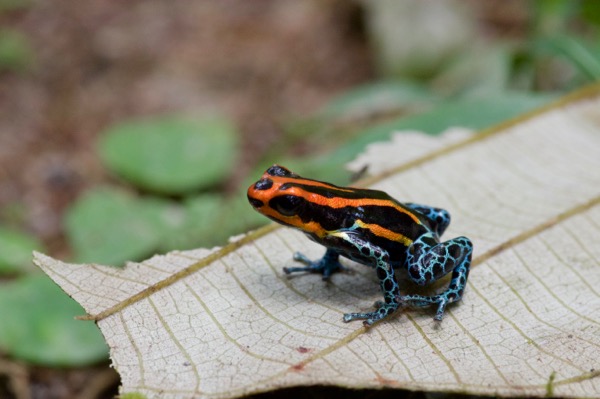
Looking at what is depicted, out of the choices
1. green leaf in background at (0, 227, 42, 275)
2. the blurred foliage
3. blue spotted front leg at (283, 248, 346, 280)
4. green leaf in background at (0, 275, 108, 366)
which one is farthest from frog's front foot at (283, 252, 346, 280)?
the blurred foliage

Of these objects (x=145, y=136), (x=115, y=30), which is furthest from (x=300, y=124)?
(x=115, y=30)

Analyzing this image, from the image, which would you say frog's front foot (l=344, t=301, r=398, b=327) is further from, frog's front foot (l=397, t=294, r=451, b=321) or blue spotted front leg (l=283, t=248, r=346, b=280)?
blue spotted front leg (l=283, t=248, r=346, b=280)

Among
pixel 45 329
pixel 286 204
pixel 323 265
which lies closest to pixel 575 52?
pixel 323 265

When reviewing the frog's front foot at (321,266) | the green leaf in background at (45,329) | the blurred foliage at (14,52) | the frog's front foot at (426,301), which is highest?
the blurred foliage at (14,52)

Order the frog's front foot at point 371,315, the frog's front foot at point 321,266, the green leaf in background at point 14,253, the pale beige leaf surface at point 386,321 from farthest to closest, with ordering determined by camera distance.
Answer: the green leaf in background at point 14,253
the frog's front foot at point 321,266
the frog's front foot at point 371,315
the pale beige leaf surface at point 386,321

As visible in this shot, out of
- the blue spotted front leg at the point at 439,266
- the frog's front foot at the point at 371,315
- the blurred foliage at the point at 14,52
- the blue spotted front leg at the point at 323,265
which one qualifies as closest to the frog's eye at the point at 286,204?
the blue spotted front leg at the point at 323,265

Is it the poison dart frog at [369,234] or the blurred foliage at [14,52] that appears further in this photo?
the blurred foliage at [14,52]

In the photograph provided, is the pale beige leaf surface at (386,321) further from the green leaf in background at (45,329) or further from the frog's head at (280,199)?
the green leaf in background at (45,329)
